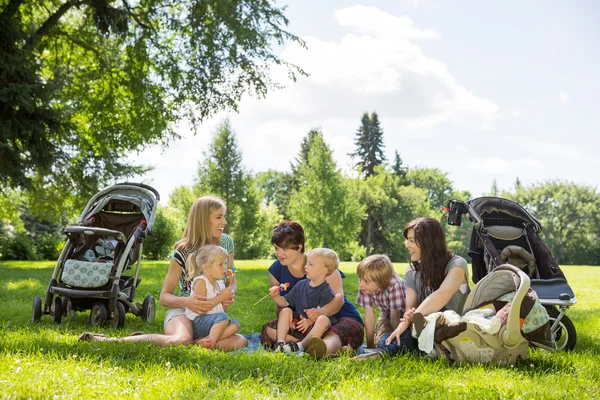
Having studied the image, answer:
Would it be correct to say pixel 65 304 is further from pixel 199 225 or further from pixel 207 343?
pixel 207 343

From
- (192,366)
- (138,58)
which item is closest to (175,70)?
(138,58)

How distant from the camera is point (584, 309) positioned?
306 inches

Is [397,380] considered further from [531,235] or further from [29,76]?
[29,76]

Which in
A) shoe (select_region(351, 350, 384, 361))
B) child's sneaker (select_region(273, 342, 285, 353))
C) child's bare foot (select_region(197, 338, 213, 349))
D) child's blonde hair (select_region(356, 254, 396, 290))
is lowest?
shoe (select_region(351, 350, 384, 361))

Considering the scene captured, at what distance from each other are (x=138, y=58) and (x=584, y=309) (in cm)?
1225

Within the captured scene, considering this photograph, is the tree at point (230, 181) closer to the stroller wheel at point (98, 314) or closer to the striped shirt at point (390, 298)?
the stroller wheel at point (98, 314)

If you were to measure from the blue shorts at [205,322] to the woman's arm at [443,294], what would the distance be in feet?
4.94

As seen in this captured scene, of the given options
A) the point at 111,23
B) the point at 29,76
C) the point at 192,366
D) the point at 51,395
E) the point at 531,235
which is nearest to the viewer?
the point at 51,395

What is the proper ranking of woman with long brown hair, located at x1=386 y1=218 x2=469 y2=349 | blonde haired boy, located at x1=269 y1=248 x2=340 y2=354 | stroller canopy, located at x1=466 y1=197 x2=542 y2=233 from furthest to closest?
stroller canopy, located at x1=466 y1=197 x2=542 y2=233, blonde haired boy, located at x1=269 y1=248 x2=340 y2=354, woman with long brown hair, located at x1=386 y1=218 x2=469 y2=349

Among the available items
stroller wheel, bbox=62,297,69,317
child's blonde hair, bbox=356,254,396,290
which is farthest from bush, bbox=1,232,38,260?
child's blonde hair, bbox=356,254,396,290

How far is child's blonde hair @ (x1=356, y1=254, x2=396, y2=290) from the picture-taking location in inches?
180

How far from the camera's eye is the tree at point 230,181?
30.5 meters

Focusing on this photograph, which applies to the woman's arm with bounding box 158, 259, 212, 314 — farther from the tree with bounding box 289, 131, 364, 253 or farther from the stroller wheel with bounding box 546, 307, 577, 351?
the tree with bounding box 289, 131, 364, 253

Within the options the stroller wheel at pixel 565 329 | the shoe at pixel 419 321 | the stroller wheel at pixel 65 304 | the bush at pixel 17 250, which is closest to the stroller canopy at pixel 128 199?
the stroller wheel at pixel 65 304
